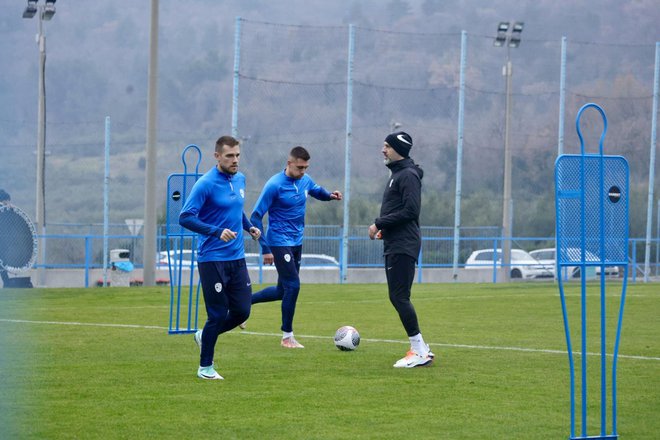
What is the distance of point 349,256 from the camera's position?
31.4 meters

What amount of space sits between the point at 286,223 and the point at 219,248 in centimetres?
263

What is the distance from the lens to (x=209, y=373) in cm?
909

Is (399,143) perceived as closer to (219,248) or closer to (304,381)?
(219,248)

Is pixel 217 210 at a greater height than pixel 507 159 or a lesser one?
lesser

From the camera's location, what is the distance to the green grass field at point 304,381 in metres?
6.64

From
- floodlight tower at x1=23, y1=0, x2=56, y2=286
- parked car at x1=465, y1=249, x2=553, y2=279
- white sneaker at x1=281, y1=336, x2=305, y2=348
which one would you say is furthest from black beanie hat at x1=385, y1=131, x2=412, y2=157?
parked car at x1=465, y1=249, x2=553, y2=279

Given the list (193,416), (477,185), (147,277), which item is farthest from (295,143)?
(193,416)

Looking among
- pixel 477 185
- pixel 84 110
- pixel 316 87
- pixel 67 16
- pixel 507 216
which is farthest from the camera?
pixel 84 110

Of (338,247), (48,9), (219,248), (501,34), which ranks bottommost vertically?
(338,247)

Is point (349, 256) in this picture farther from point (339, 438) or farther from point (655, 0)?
point (655, 0)

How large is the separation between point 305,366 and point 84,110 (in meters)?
52.5

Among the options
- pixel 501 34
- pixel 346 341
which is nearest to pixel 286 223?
pixel 346 341

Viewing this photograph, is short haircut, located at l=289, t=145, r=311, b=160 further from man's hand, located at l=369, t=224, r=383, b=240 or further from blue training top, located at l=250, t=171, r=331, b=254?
man's hand, located at l=369, t=224, r=383, b=240

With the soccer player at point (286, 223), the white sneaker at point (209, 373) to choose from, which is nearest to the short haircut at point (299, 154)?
the soccer player at point (286, 223)
